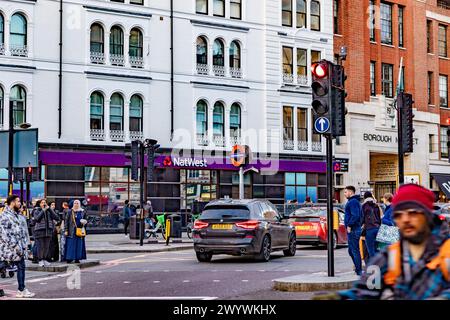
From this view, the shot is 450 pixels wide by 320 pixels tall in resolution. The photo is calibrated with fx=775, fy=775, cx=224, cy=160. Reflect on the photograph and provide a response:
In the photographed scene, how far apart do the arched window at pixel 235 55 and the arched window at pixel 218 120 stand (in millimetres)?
2260

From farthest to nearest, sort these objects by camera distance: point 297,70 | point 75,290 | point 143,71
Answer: point 297,70
point 143,71
point 75,290

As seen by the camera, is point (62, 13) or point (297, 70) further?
point (297, 70)

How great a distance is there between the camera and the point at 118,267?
1870cm

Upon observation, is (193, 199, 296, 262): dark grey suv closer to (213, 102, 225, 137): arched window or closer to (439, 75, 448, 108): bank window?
(213, 102, 225, 137): arched window

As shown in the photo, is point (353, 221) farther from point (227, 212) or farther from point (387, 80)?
point (387, 80)

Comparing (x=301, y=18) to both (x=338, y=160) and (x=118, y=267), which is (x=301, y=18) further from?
(x=118, y=267)

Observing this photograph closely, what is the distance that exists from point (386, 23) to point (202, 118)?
15.2 m

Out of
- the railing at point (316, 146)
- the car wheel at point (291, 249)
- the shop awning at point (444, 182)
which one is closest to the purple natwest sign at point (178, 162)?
the railing at point (316, 146)

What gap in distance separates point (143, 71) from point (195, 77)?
9.53 feet

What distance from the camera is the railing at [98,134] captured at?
36.2 meters

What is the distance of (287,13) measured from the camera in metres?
43.2

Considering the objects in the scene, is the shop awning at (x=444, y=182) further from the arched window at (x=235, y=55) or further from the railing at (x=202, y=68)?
the railing at (x=202, y=68)

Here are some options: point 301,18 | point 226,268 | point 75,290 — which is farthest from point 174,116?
point 75,290

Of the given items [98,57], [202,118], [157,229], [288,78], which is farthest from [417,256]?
[288,78]
